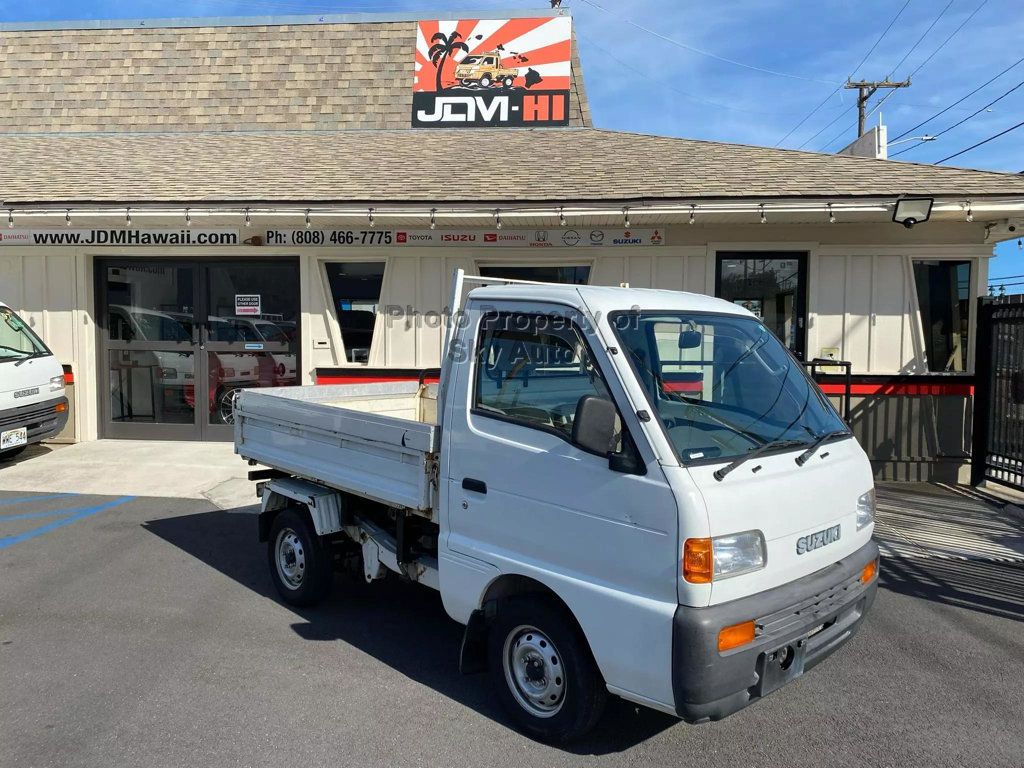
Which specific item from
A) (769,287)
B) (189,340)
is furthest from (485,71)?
(189,340)

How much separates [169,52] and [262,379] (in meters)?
6.74

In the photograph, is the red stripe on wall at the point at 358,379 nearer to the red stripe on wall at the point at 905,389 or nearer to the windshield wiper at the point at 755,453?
the red stripe on wall at the point at 905,389

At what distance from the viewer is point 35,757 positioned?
314 centimetres

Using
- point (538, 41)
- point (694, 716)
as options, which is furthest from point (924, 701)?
point (538, 41)

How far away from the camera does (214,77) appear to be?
12.6 m

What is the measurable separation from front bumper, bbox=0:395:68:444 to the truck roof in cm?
737

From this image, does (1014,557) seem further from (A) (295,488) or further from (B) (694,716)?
(A) (295,488)

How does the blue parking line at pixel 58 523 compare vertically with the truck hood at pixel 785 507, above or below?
below

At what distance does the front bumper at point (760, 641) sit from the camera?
107 inches

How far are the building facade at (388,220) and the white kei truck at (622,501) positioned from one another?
510cm

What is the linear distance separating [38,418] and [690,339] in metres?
8.52

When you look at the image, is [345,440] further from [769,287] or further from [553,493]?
[769,287]

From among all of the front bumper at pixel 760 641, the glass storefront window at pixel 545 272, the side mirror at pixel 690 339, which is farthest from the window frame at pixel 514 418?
the glass storefront window at pixel 545 272

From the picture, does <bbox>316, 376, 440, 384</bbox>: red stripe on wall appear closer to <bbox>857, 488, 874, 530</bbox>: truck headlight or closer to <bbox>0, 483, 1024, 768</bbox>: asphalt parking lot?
<bbox>0, 483, 1024, 768</bbox>: asphalt parking lot
